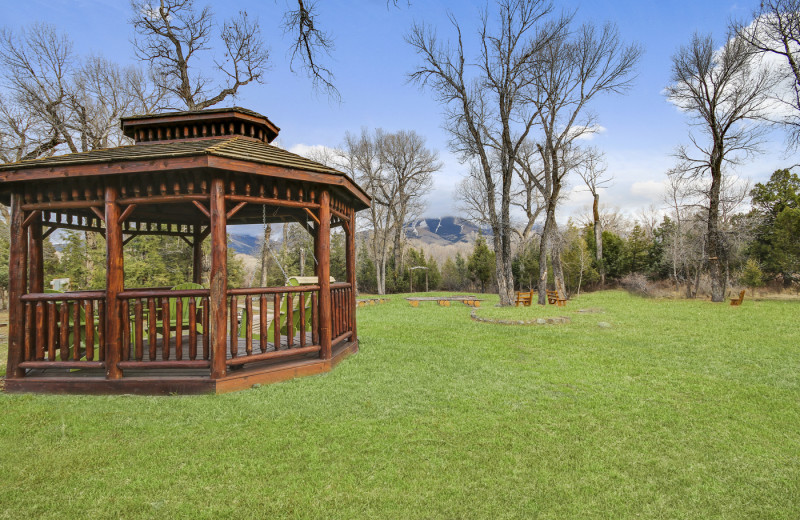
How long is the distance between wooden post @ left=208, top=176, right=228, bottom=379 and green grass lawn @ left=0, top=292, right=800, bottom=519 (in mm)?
488

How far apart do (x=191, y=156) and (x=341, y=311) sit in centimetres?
321

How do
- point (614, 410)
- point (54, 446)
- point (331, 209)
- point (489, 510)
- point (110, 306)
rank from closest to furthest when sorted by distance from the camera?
1. point (489, 510)
2. point (54, 446)
3. point (614, 410)
4. point (110, 306)
5. point (331, 209)

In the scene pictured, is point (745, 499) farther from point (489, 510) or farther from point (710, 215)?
point (710, 215)

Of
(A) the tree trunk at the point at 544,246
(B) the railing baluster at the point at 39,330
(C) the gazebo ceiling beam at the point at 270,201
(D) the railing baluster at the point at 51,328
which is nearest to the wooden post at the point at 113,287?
(D) the railing baluster at the point at 51,328

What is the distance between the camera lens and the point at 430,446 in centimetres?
317

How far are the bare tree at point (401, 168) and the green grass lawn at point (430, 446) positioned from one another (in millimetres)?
24246

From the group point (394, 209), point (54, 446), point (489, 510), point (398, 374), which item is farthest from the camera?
point (394, 209)

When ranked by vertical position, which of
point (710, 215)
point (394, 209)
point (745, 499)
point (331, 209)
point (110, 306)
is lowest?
point (745, 499)

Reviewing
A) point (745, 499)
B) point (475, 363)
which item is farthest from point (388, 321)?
point (745, 499)

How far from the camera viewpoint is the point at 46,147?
16875 millimetres

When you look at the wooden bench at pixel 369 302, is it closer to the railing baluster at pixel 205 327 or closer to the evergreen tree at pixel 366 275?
the evergreen tree at pixel 366 275

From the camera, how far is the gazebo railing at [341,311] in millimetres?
6055

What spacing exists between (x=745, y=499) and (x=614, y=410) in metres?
1.53

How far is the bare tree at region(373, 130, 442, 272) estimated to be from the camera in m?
29.2
